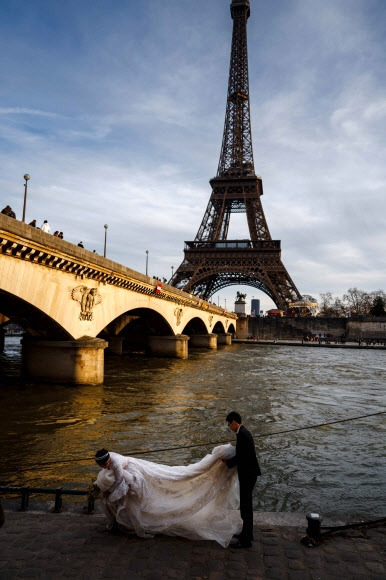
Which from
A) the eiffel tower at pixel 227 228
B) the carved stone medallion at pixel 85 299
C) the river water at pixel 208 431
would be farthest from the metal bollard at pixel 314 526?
the eiffel tower at pixel 227 228

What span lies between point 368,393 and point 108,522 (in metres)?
18.2

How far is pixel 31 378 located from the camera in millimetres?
18969

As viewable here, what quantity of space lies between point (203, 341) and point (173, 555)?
49720mm

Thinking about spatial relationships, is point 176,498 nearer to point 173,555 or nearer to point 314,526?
point 173,555

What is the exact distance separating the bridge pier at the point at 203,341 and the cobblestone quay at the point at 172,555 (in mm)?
48600

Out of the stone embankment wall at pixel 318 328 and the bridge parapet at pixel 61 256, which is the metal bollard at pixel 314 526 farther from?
the stone embankment wall at pixel 318 328

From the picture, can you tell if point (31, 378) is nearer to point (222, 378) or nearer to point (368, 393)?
point (222, 378)

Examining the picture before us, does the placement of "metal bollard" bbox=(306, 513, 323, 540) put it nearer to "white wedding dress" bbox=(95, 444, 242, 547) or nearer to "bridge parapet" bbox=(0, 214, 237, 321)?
"white wedding dress" bbox=(95, 444, 242, 547)

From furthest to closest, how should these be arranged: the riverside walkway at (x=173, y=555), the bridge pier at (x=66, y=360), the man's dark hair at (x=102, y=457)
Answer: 1. the bridge pier at (x=66, y=360)
2. the man's dark hair at (x=102, y=457)
3. the riverside walkway at (x=173, y=555)

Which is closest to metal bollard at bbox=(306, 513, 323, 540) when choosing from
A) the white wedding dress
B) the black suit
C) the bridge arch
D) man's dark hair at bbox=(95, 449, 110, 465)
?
the black suit

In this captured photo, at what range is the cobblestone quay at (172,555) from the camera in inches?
174

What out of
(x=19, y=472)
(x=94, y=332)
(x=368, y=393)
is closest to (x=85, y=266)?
(x=94, y=332)

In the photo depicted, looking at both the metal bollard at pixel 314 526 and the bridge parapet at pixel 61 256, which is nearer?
the metal bollard at pixel 314 526

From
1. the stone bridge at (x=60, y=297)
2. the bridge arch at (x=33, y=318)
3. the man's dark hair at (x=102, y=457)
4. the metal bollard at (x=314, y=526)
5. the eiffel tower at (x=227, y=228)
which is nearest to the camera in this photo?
the metal bollard at (x=314, y=526)
